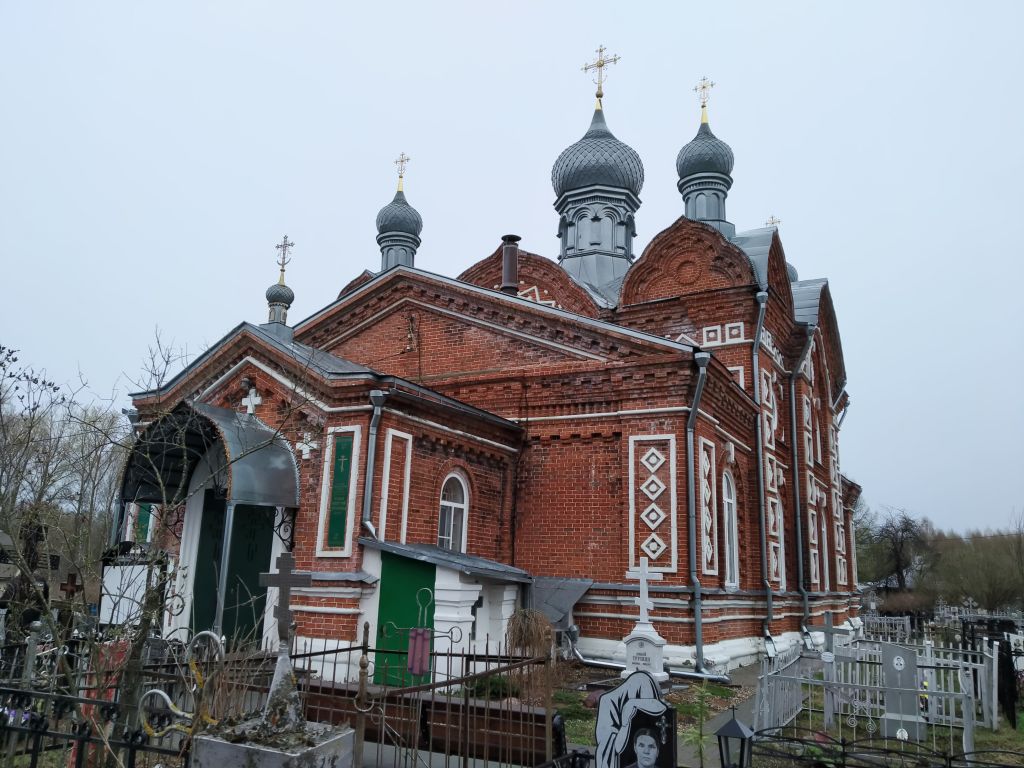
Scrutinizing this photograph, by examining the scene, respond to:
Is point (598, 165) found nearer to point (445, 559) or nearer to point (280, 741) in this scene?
point (445, 559)

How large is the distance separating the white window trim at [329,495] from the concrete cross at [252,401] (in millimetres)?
1665

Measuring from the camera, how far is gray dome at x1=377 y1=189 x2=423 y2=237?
26875mm

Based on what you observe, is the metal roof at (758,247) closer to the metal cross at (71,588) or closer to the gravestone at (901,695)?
the gravestone at (901,695)

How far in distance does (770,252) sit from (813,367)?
4.68 metres

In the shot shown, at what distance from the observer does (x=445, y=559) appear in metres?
10.1

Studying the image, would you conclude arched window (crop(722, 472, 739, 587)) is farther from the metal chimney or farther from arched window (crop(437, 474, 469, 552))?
the metal chimney

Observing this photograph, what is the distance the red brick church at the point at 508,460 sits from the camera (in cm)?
1045

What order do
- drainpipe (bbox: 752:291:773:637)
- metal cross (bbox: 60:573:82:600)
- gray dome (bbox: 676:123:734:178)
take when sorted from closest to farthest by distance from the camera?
metal cross (bbox: 60:573:82:600), drainpipe (bbox: 752:291:773:637), gray dome (bbox: 676:123:734:178)

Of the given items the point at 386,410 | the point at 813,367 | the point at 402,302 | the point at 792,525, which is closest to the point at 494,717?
the point at 386,410

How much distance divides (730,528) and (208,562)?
27.6ft

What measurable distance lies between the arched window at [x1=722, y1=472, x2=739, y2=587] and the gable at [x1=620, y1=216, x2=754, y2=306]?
383 cm

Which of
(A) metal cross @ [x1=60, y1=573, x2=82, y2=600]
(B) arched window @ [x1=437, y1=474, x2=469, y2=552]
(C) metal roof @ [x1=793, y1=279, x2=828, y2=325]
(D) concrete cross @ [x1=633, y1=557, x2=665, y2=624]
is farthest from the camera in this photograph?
(C) metal roof @ [x1=793, y1=279, x2=828, y2=325]

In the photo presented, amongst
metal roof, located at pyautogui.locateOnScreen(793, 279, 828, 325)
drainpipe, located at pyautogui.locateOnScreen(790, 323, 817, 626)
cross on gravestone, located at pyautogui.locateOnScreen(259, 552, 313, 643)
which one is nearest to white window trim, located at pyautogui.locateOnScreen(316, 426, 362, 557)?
cross on gravestone, located at pyautogui.locateOnScreen(259, 552, 313, 643)

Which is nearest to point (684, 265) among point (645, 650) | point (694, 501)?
point (694, 501)
